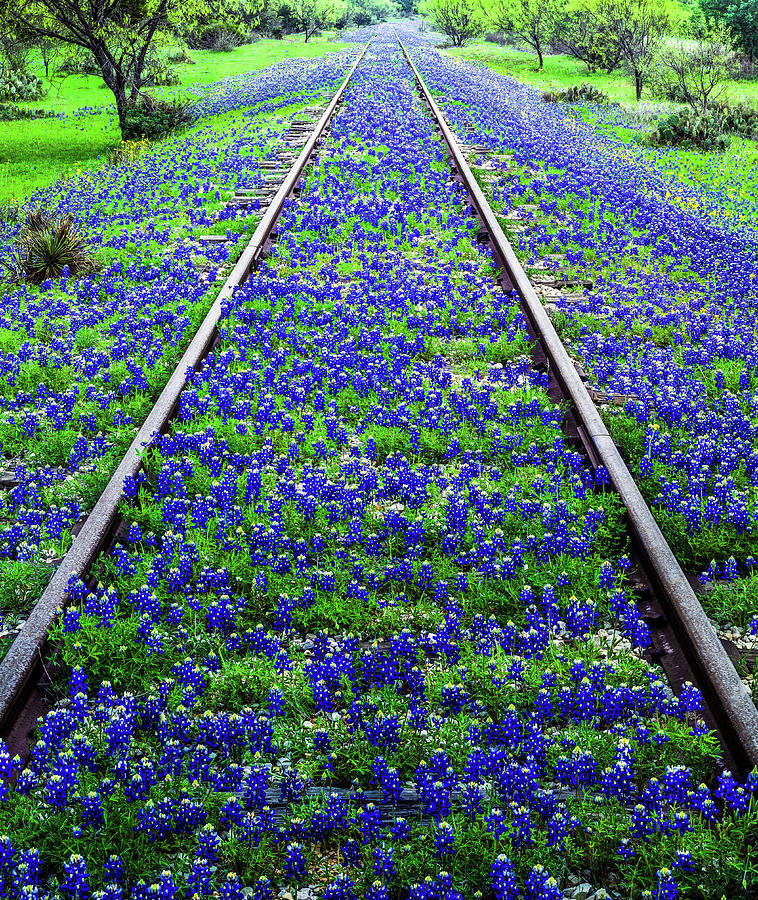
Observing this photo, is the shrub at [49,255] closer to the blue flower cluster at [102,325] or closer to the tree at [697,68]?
the blue flower cluster at [102,325]

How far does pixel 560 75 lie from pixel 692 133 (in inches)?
800

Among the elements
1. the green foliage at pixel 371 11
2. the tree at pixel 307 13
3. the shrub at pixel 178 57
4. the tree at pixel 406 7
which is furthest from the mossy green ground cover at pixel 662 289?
the tree at pixel 406 7

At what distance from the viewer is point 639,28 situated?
25.4 m

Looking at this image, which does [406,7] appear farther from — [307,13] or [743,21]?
[743,21]

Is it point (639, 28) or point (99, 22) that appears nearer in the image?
point (99, 22)

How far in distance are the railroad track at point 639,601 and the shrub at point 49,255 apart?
3166 millimetres

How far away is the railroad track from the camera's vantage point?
299cm

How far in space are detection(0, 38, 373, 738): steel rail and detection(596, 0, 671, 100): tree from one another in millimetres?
22572

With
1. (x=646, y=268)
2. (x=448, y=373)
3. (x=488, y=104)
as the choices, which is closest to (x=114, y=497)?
(x=448, y=373)

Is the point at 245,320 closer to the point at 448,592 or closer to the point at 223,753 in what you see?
the point at 448,592

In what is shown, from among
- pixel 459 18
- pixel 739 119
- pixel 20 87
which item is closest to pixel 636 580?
pixel 739 119

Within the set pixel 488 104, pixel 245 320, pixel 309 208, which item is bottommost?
pixel 245 320

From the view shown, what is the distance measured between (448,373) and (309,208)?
5.80 meters

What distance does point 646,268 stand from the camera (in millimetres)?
8703
